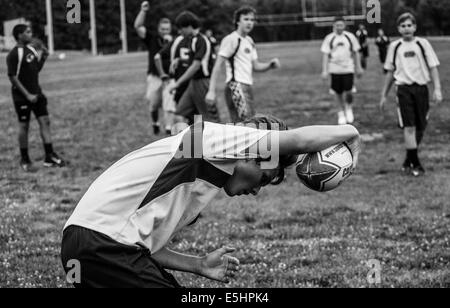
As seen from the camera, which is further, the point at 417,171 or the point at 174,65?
the point at 174,65

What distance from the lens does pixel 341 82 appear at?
15.0m

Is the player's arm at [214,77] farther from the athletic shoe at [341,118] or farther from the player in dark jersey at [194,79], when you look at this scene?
the athletic shoe at [341,118]

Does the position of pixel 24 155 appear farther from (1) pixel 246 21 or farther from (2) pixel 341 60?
(2) pixel 341 60

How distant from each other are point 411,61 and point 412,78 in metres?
0.23

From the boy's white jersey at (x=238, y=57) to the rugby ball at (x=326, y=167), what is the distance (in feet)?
24.8

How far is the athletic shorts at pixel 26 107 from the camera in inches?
422

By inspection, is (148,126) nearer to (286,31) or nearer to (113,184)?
Result: (113,184)

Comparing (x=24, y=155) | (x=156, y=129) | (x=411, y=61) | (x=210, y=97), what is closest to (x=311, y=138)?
(x=411, y=61)

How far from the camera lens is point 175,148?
10.4 feet

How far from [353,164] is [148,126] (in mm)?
12363

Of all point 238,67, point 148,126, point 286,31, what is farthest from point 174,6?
→ point 238,67

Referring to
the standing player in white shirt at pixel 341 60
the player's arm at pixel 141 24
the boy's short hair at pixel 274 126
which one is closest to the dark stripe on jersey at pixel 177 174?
the boy's short hair at pixel 274 126

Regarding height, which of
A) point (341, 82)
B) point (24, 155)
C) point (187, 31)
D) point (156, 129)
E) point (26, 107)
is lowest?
point (156, 129)
